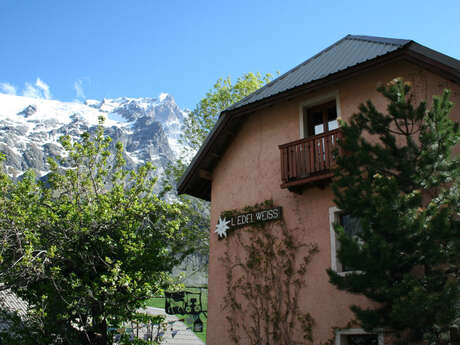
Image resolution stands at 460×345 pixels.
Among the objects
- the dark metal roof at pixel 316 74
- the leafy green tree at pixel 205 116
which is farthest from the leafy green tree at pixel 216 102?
the dark metal roof at pixel 316 74

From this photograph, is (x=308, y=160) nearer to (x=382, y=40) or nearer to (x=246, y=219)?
(x=246, y=219)

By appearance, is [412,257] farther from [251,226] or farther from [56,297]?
[56,297]

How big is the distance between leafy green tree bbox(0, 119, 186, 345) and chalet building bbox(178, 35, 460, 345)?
71.1 inches

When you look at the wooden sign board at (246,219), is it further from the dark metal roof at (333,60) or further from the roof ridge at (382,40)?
the roof ridge at (382,40)

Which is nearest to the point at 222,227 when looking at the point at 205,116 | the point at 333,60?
the point at 333,60

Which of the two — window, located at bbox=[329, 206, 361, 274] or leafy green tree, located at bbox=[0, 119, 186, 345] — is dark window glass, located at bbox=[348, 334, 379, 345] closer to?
window, located at bbox=[329, 206, 361, 274]

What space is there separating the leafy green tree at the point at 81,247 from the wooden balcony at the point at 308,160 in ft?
11.5

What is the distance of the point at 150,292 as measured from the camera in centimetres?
1239

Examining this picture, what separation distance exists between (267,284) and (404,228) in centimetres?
499

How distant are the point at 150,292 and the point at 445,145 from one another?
8197 mm

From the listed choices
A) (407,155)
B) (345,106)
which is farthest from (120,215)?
(407,155)

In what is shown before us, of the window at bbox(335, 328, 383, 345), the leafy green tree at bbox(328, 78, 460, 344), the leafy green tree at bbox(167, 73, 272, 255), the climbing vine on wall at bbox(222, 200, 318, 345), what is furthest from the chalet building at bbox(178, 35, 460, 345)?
the leafy green tree at bbox(167, 73, 272, 255)

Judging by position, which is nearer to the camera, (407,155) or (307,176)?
(407,155)

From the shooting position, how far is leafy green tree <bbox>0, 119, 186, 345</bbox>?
1137cm
